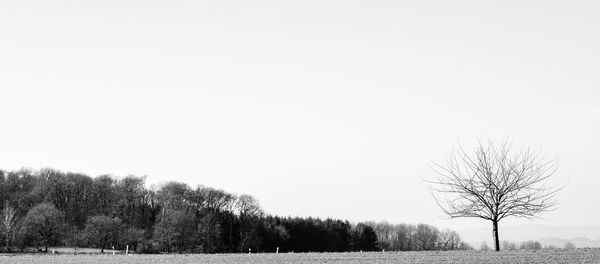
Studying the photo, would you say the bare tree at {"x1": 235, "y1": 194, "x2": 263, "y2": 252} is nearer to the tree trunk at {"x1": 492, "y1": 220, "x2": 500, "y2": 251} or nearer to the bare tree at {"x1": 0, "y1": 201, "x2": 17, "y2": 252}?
the bare tree at {"x1": 0, "y1": 201, "x2": 17, "y2": 252}


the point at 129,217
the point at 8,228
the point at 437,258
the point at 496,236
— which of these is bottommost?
the point at 437,258

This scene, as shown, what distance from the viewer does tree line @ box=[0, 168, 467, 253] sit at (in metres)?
97.8

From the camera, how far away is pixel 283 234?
150 metres

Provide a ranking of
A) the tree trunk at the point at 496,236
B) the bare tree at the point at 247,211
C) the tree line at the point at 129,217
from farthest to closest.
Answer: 1. the bare tree at the point at 247,211
2. the tree line at the point at 129,217
3. the tree trunk at the point at 496,236

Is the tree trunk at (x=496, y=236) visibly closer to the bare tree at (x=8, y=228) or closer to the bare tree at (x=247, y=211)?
the bare tree at (x=8, y=228)

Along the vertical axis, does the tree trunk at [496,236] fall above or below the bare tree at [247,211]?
below

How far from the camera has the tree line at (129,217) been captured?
97.8 metres

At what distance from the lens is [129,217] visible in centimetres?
11806

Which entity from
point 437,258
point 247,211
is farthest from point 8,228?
point 437,258

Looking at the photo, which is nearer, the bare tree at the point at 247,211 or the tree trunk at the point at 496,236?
the tree trunk at the point at 496,236

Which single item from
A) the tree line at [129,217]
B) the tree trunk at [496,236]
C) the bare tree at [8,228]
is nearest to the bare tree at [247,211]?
the tree line at [129,217]

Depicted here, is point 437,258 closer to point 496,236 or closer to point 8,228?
point 496,236

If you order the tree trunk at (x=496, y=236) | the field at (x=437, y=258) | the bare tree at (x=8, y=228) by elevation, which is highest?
the bare tree at (x=8, y=228)

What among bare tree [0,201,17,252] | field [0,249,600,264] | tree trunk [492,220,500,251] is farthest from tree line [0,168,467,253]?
tree trunk [492,220,500,251]
